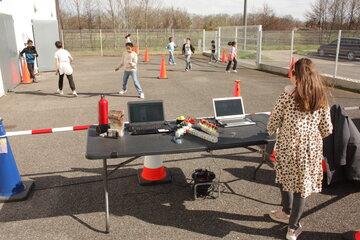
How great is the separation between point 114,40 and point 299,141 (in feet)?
96.9

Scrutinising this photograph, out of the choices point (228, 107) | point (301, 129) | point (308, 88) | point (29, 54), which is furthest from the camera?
point (29, 54)

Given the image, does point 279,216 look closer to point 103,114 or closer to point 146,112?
point 146,112

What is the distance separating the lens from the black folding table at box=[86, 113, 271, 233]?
12.0 feet

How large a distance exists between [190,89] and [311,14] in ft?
96.3

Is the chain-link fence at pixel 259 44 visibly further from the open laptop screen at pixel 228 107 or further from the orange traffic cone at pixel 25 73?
the orange traffic cone at pixel 25 73

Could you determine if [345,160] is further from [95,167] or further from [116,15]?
[116,15]

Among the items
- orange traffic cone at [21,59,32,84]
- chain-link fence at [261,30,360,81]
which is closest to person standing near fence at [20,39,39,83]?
orange traffic cone at [21,59,32,84]

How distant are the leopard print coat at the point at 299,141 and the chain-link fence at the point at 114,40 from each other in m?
28.0

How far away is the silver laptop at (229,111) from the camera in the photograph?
15.3 ft

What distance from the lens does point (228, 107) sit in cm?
472

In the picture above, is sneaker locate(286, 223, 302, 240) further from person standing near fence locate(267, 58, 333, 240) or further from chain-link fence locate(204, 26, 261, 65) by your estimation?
chain-link fence locate(204, 26, 261, 65)

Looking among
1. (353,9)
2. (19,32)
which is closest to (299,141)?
(19,32)

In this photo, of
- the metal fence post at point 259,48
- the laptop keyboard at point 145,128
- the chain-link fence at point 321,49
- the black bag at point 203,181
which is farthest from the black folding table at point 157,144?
the metal fence post at point 259,48

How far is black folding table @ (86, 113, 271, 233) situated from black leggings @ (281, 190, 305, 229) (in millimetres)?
690
